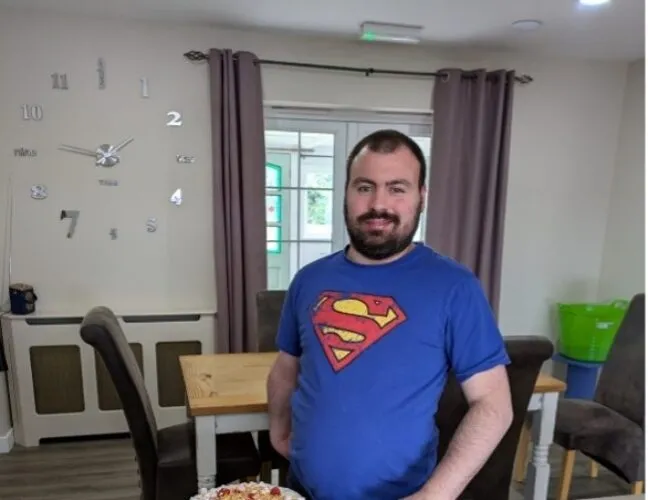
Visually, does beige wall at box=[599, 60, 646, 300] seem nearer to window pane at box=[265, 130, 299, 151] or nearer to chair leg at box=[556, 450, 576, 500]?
chair leg at box=[556, 450, 576, 500]

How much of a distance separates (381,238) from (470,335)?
12.1 inches

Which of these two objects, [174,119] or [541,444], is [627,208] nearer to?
[541,444]

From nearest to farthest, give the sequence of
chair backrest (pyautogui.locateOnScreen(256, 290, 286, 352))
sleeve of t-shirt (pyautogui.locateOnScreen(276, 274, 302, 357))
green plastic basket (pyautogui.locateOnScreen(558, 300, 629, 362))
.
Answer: sleeve of t-shirt (pyautogui.locateOnScreen(276, 274, 302, 357)), chair backrest (pyautogui.locateOnScreen(256, 290, 286, 352)), green plastic basket (pyautogui.locateOnScreen(558, 300, 629, 362))

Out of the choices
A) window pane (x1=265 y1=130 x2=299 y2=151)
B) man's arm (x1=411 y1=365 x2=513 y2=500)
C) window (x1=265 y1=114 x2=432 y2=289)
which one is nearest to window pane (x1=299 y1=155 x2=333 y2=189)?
window (x1=265 y1=114 x2=432 y2=289)

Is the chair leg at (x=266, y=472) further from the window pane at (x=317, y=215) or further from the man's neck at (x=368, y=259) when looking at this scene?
the window pane at (x=317, y=215)

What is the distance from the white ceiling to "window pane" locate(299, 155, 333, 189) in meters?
0.77

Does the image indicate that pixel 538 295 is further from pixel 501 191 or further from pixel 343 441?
pixel 343 441

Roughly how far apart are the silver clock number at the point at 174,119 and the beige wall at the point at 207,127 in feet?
0.14

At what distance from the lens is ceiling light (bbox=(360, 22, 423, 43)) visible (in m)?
2.83

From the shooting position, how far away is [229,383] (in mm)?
1928

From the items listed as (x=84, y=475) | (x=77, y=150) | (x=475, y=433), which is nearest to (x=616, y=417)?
(x=475, y=433)

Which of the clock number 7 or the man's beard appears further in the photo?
the clock number 7

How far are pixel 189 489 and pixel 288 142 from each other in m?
2.16

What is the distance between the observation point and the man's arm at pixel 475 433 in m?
1.14
